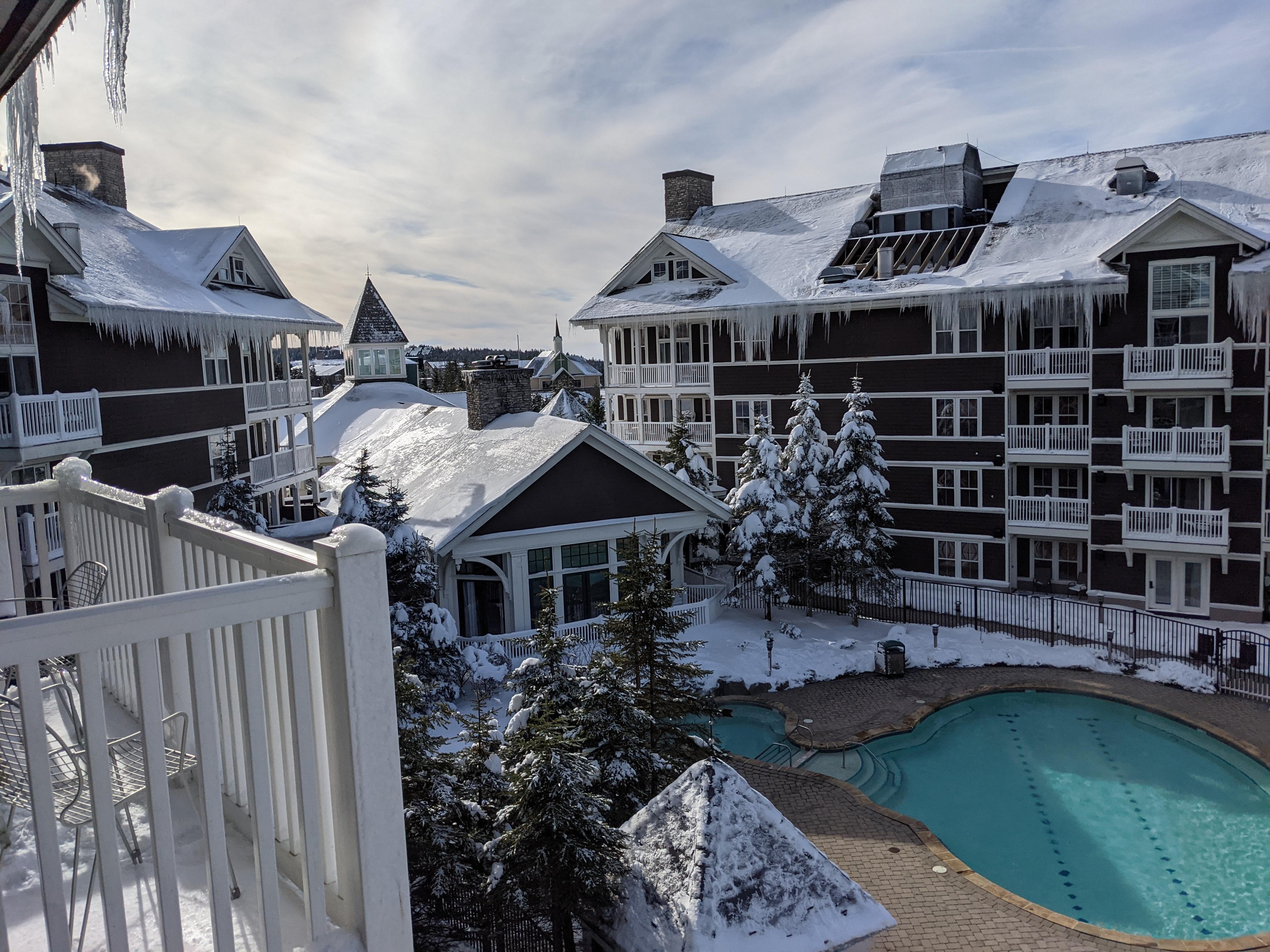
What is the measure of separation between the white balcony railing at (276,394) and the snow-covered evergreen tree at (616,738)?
740 inches

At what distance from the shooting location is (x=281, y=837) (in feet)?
13.4

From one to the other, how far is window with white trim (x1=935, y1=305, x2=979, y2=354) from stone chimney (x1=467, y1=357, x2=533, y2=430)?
11.6m

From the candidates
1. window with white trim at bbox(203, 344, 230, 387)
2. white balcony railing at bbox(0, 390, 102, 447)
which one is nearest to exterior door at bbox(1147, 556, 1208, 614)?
window with white trim at bbox(203, 344, 230, 387)

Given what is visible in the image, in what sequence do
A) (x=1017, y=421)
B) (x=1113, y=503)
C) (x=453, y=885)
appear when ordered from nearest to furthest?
(x=453, y=885), (x=1113, y=503), (x=1017, y=421)

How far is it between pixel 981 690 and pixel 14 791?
58.9ft

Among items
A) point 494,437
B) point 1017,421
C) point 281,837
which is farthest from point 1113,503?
point 281,837

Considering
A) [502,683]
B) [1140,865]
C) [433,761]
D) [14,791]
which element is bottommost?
[1140,865]

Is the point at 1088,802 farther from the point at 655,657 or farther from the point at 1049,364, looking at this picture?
the point at 1049,364

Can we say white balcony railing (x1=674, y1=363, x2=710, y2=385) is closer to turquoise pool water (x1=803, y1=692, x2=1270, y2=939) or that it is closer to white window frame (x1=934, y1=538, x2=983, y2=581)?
white window frame (x1=934, y1=538, x2=983, y2=581)

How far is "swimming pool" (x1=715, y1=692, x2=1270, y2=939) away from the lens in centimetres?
1206

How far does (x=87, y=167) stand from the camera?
83.6ft

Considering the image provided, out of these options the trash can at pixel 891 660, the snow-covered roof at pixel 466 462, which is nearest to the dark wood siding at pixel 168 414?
the snow-covered roof at pixel 466 462

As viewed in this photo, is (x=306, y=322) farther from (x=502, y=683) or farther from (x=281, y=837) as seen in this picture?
(x=281, y=837)

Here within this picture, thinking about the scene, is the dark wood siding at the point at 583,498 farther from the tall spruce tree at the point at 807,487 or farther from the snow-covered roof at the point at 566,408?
the snow-covered roof at the point at 566,408
